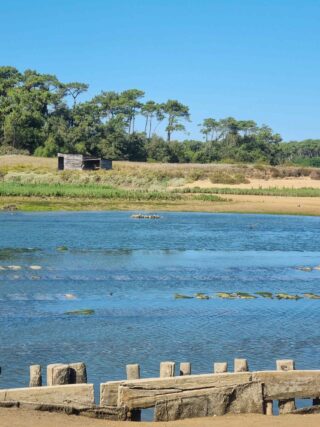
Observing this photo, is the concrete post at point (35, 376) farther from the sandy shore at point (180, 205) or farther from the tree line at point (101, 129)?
the tree line at point (101, 129)

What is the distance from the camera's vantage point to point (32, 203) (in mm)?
67188

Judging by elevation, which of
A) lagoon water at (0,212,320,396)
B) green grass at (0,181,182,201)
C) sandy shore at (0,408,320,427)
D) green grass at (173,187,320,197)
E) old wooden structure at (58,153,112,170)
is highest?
old wooden structure at (58,153,112,170)

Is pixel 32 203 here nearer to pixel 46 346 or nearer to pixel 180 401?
pixel 46 346

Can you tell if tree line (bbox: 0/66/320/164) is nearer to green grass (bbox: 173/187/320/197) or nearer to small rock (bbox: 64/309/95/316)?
green grass (bbox: 173/187/320/197)

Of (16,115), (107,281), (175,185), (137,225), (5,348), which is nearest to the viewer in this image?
(5,348)

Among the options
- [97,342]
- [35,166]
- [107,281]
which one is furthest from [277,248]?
[35,166]

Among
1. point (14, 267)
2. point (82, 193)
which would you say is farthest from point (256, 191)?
point (14, 267)

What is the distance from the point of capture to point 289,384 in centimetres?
1145

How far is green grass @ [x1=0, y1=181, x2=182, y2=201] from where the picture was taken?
242ft

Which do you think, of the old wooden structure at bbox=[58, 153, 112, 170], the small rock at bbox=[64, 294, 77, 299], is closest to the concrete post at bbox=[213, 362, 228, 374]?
the small rock at bbox=[64, 294, 77, 299]

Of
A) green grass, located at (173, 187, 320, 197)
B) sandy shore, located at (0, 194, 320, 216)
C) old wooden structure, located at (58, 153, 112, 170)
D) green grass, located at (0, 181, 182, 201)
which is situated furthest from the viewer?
old wooden structure, located at (58, 153, 112, 170)

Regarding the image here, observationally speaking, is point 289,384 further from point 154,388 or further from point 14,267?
point 14,267

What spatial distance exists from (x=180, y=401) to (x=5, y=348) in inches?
267

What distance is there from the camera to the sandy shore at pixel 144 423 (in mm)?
10047
